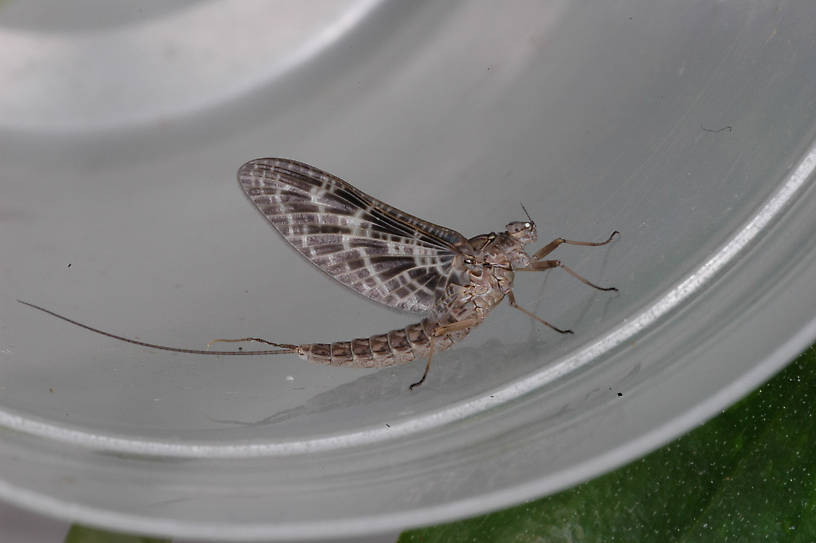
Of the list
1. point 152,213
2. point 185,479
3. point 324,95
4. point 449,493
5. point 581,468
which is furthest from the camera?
point 324,95

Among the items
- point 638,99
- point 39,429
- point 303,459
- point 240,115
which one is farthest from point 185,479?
point 638,99

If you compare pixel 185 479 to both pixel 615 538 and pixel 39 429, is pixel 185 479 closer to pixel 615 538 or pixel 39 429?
pixel 39 429

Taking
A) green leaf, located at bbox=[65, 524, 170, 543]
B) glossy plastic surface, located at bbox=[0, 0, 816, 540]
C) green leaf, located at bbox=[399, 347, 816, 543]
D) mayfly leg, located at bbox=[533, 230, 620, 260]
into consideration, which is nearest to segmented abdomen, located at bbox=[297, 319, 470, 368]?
glossy plastic surface, located at bbox=[0, 0, 816, 540]

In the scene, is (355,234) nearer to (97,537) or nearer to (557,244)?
(557,244)

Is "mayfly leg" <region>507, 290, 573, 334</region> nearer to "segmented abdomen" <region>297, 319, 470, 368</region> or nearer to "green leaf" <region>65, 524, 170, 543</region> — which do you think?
"segmented abdomen" <region>297, 319, 470, 368</region>

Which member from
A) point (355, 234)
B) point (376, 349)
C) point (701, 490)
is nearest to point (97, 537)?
point (376, 349)

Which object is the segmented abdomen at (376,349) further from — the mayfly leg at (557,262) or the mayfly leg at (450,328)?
the mayfly leg at (557,262)
